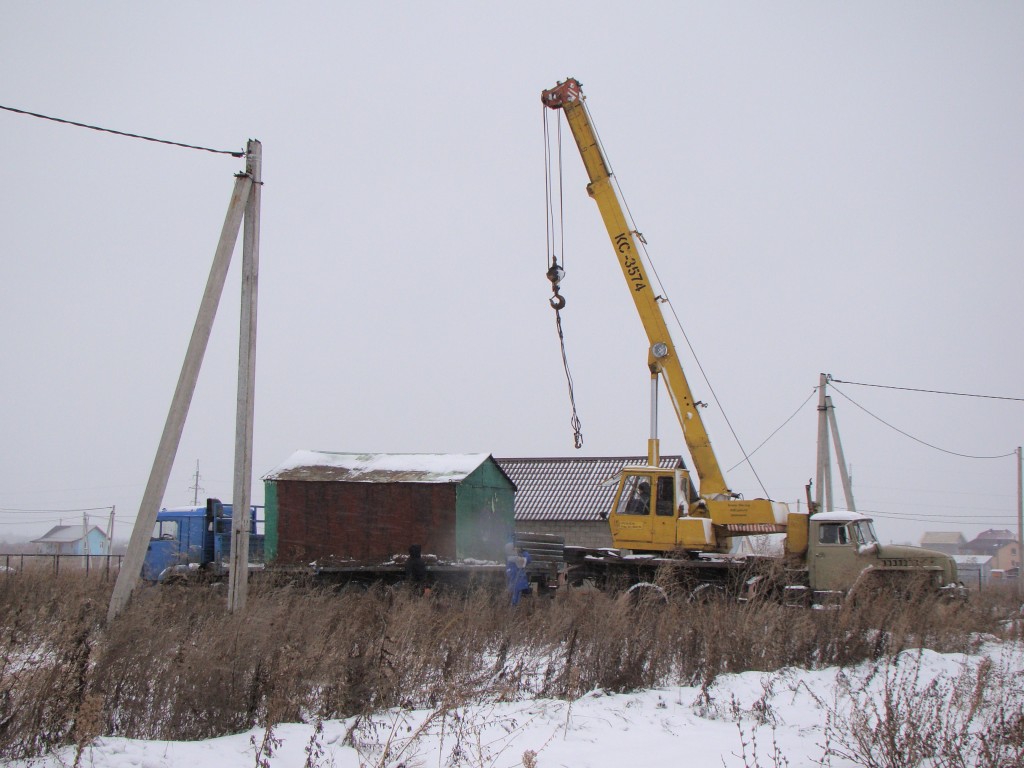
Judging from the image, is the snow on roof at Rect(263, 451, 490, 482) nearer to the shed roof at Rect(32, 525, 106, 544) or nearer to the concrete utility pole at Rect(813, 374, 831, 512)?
the concrete utility pole at Rect(813, 374, 831, 512)

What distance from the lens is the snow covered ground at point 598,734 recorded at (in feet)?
17.8

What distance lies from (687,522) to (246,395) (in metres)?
8.65

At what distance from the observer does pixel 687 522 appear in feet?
50.5

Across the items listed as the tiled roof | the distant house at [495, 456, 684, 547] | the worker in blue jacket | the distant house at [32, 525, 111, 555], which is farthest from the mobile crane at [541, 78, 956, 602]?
the distant house at [32, 525, 111, 555]

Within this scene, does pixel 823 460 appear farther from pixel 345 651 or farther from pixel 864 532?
pixel 345 651

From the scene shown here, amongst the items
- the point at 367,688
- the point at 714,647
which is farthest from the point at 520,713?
the point at 714,647

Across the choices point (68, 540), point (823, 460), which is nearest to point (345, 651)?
point (823, 460)

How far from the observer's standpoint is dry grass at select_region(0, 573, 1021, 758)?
5.80 m

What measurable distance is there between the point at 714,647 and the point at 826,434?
15.8 m

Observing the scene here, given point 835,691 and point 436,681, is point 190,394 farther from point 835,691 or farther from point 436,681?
point 835,691

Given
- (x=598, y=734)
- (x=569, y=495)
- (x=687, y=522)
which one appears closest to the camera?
(x=598, y=734)

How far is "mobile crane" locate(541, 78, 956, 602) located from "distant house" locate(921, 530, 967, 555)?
4352 inches

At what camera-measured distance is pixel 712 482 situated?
53.2 feet

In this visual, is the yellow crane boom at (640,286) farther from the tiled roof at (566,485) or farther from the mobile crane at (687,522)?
the tiled roof at (566,485)
